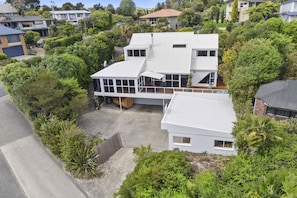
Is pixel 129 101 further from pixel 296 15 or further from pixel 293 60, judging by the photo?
pixel 296 15

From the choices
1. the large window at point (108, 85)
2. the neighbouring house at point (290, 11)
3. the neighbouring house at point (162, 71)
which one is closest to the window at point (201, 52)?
the neighbouring house at point (162, 71)

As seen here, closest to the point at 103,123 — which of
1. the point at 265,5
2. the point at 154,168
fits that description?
the point at 154,168

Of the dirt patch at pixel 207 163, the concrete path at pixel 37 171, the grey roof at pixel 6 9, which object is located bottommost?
the concrete path at pixel 37 171

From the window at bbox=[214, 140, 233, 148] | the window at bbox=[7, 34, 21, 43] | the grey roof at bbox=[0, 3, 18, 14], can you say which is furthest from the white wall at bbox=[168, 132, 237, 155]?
the grey roof at bbox=[0, 3, 18, 14]

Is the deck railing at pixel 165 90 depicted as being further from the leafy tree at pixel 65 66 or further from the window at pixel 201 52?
the leafy tree at pixel 65 66

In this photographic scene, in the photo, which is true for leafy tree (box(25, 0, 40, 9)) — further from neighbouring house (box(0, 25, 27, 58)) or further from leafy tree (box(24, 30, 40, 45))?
neighbouring house (box(0, 25, 27, 58))
